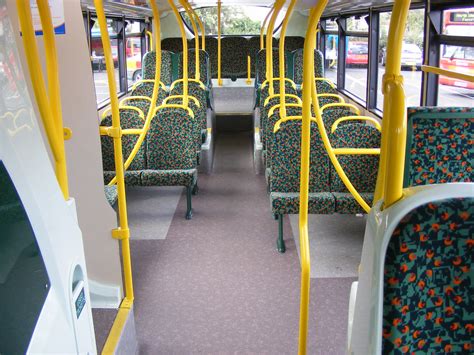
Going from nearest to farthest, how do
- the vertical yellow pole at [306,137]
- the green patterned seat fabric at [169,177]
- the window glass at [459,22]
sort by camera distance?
1. the vertical yellow pole at [306,137]
2. the window glass at [459,22]
3. the green patterned seat fabric at [169,177]

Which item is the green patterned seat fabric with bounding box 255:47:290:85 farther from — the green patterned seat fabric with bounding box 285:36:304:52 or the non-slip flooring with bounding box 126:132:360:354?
the non-slip flooring with bounding box 126:132:360:354

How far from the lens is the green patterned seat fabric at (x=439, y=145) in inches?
100

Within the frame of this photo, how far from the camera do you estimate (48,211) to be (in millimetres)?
1133

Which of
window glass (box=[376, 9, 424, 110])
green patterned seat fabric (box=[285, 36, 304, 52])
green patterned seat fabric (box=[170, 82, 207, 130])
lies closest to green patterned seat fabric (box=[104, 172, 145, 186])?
green patterned seat fabric (box=[170, 82, 207, 130])

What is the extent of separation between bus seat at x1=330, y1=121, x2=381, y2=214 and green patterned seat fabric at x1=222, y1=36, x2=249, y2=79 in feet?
20.4

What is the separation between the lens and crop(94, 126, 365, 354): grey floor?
3010 millimetres

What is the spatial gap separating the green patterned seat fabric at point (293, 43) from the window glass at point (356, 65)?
81.3 inches

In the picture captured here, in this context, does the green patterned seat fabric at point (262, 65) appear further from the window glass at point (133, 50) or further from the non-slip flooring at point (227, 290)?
the non-slip flooring at point (227, 290)

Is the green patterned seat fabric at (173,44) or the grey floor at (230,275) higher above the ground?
the green patterned seat fabric at (173,44)

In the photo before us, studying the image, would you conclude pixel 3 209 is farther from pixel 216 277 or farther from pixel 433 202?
pixel 216 277

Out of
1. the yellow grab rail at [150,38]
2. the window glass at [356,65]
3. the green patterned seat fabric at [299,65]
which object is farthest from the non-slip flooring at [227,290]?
the yellow grab rail at [150,38]

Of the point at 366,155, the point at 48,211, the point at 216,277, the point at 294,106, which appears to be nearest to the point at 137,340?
the point at 216,277

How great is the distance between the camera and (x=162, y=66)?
8281mm

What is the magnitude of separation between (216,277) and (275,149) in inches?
41.8
